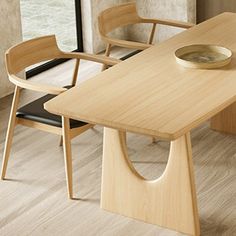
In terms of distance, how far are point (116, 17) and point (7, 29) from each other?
91 cm

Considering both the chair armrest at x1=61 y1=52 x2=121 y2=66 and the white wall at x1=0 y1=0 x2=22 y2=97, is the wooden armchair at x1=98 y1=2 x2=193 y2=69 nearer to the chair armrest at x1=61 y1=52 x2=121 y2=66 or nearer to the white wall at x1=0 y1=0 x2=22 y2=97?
the chair armrest at x1=61 y1=52 x2=121 y2=66

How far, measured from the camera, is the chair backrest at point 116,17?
4.42m

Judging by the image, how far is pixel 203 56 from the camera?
3689mm

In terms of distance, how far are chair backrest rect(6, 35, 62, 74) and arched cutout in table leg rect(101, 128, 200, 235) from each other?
2.16 ft

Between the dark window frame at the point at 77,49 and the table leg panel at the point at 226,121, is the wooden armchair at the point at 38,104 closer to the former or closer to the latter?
the table leg panel at the point at 226,121

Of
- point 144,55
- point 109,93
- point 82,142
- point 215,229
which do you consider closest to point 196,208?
point 215,229

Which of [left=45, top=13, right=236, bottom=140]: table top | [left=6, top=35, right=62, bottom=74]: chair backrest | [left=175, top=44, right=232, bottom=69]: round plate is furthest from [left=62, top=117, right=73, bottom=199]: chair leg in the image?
[left=175, top=44, right=232, bottom=69]: round plate

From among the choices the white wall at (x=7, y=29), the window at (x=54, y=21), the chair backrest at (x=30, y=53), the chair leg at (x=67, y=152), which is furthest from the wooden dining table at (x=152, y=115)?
the window at (x=54, y=21)

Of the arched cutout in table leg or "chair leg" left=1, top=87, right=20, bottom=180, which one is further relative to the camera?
"chair leg" left=1, top=87, right=20, bottom=180

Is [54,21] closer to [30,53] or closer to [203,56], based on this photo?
[30,53]

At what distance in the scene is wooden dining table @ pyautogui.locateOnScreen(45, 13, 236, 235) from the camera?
3014 millimetres

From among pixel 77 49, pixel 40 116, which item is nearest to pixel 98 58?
pixel 40 116

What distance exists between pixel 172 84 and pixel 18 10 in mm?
2065

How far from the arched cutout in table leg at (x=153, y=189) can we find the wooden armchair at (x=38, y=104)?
232mm
